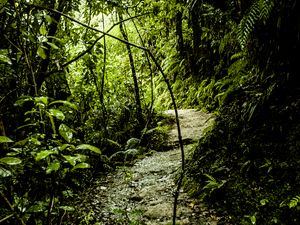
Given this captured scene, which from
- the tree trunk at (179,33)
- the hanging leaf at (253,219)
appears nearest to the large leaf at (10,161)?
the hanging leaf at (253,219)

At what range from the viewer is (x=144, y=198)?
4078mm

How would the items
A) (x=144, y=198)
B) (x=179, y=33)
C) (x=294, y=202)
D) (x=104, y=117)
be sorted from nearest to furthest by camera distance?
(x=294, y=202)
(x=104, y=117)
(x=144, y=198)
(x=179, y=33)

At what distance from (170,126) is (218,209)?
4.48 meters

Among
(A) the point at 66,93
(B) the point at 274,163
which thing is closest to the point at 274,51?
(B) the point at 274,163

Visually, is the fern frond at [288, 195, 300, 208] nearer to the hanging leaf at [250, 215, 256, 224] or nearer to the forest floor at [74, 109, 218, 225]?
the hanging leaf at [250, 215, 256, 224]

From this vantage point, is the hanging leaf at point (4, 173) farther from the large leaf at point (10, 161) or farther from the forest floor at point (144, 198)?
the forest floor at point (144, 198)

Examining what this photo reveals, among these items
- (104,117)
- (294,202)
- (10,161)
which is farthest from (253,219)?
(10,161)

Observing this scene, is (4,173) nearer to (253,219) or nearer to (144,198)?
(253,219)

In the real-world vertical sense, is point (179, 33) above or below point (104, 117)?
above

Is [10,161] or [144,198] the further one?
[144,198]

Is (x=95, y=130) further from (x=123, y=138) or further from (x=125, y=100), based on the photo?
(x=125, y=100)

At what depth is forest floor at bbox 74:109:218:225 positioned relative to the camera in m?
3.38

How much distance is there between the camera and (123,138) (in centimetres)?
661

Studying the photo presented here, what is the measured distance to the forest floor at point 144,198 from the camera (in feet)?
11.1
